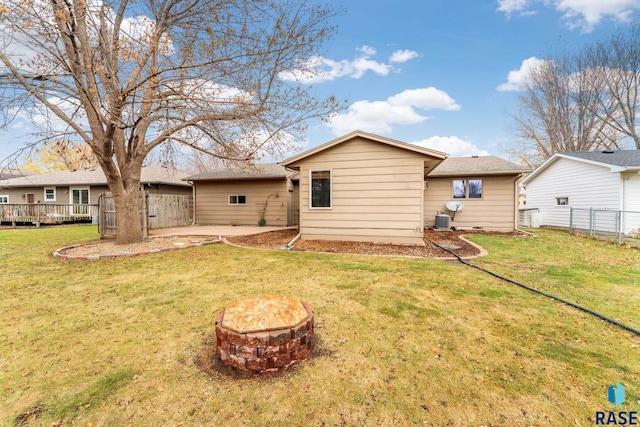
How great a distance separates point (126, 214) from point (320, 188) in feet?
19.1

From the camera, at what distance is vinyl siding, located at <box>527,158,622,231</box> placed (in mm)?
10734

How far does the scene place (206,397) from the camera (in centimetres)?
187

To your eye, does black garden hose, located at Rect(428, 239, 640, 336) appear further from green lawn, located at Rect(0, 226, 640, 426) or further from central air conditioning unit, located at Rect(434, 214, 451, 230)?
central air conditioning unit, located at Rect(434, 214, 451, 230)

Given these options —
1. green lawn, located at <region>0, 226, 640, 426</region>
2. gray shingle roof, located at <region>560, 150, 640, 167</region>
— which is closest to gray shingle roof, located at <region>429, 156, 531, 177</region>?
gray shingle roof, located at <region>560, 150, 640, 167</region>

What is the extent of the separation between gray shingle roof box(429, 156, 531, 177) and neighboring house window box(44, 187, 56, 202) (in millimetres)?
24381

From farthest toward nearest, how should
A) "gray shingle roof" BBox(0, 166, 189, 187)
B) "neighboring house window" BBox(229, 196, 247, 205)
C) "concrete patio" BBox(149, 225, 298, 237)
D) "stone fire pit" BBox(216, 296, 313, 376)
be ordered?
"gray shingle roof" BBox(0, 166, 189, 187)
"neighboring house window" BBox(229, 196, 247, 205)
"concrete patio" BBox(149, 225, 298, 237)
"stone fire pit" BBox(216, 296, 313, 376)

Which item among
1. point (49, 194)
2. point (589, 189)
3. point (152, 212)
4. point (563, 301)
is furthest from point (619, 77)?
point (49, 194)

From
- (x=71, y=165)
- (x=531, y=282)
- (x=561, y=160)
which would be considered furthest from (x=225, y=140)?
(x=561, y=160)

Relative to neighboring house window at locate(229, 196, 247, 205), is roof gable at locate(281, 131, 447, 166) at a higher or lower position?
higher

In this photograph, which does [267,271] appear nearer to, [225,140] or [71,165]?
[225,140]

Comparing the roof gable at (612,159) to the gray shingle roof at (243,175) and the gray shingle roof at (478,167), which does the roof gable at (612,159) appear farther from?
the gray shingle roof at (243,175)

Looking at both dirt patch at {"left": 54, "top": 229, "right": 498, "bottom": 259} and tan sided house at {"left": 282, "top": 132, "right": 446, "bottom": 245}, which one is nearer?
dirt patch at {"left": 54, "top": 229, "right": 498, "bottom": 259}

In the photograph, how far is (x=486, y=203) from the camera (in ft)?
37.5

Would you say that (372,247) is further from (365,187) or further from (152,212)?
(152,212)
